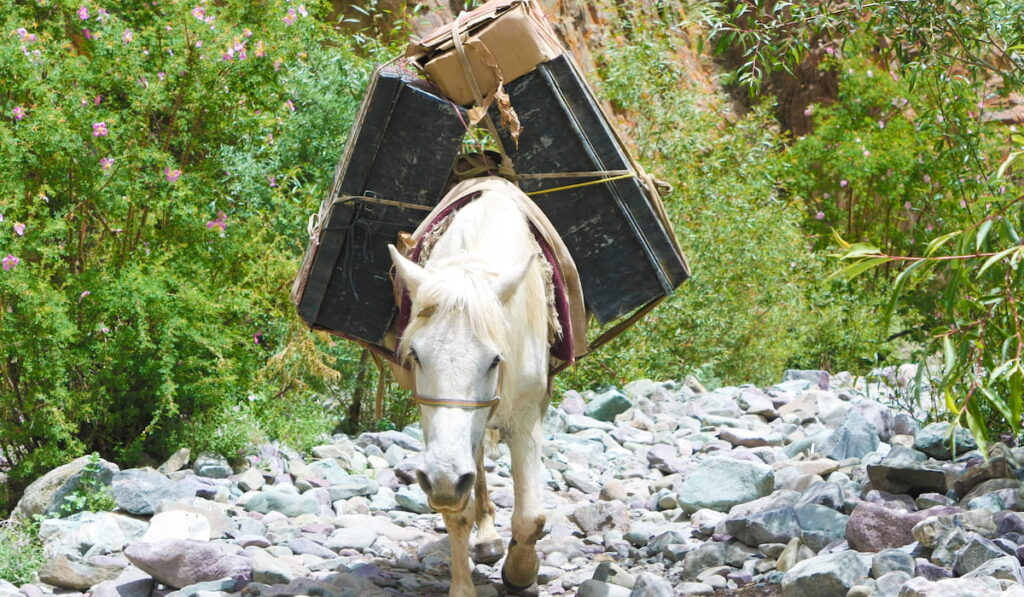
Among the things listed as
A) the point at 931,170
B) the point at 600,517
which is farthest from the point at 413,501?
the point at 931,170

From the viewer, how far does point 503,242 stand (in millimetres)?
4113

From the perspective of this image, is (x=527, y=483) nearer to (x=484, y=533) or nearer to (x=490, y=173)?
(x=484, y=533)

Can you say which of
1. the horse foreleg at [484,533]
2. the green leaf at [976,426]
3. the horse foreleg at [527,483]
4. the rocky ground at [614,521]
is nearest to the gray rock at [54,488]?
the rocky ground at [614,521]

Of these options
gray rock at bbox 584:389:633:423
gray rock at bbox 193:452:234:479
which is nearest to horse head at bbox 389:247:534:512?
gray rock at bbox 193:452:234:479

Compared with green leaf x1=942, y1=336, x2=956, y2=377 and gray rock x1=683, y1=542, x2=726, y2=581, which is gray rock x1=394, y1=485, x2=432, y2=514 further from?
green leaf x1=942, y1=336, x2=956, y2=377

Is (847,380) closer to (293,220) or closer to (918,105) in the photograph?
(293,220)

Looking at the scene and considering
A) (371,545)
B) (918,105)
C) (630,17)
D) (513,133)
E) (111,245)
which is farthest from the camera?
(918,105)

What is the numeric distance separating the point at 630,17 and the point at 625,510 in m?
9.77

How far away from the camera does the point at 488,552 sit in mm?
5148

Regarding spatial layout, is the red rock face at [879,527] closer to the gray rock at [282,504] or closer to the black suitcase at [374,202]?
the black suitcase at [374,202]

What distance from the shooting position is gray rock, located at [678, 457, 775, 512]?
5.75 metres

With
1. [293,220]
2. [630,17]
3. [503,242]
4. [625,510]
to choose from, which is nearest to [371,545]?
[625,510]

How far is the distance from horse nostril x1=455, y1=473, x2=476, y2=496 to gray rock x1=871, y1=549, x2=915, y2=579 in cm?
171

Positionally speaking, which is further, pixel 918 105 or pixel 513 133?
pixel 918 105
